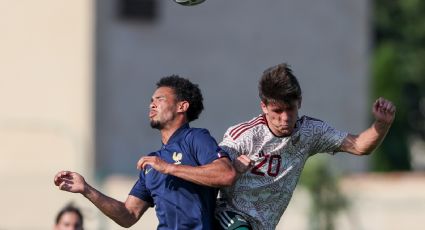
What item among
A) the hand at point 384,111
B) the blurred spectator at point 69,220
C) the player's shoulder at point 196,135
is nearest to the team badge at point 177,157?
the player's shoulder at point 196,135

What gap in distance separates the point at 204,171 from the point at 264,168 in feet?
1.87

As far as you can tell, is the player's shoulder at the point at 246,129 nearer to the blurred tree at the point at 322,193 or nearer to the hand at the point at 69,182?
the hand at the point at 69,182

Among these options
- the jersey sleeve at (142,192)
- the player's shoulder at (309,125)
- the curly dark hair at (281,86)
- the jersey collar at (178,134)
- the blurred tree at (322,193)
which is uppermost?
the curly dark hair at (281,86)

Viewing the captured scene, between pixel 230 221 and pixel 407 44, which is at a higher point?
pixel 230 221

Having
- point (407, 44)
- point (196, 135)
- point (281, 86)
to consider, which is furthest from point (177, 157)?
point (407, 44)

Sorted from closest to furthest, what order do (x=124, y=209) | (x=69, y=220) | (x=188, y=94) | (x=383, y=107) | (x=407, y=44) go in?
(x=383, y=107), (x=188, y=94), (x=124, y=209), (x=69, y=220), (x=407, y=44)

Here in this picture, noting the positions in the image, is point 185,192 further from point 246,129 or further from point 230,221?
point 246,129

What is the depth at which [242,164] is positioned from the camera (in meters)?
8.13

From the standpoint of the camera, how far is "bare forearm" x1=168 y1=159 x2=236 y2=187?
8.09 metres

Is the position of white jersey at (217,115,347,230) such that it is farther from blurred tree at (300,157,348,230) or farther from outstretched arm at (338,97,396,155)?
blurred tree at (300,157,348,230)

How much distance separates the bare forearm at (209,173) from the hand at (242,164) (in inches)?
2.2

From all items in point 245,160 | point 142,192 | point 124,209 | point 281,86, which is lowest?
point 124,209

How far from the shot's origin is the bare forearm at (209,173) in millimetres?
8086

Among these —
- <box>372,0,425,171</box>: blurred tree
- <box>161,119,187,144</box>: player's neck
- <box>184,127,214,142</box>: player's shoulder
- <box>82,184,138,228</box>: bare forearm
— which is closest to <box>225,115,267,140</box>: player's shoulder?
<box>184,127,214,142</box>: player's shoulder
